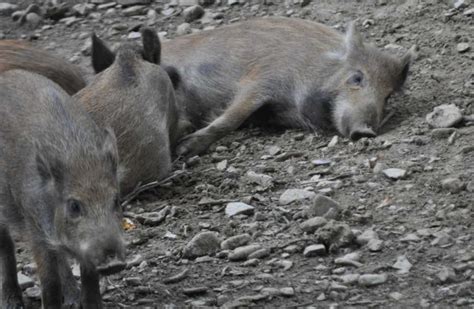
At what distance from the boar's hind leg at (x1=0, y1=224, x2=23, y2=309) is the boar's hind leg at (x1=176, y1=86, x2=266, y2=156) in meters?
2.59

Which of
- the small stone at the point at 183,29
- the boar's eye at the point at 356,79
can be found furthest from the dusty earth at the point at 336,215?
the small stone at the point at 183,29

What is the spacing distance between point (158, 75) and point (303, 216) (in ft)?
6.87

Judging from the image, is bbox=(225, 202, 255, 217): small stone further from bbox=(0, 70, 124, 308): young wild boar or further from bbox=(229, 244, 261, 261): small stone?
bbox=(0, 70, 124, 308): young wild boar

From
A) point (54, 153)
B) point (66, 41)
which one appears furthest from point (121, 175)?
point (66, 41)

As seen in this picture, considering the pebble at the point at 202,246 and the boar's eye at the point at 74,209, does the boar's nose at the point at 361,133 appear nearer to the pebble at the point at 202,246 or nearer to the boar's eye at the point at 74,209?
the pebble at the point at 202,246

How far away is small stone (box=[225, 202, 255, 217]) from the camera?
7105 mm

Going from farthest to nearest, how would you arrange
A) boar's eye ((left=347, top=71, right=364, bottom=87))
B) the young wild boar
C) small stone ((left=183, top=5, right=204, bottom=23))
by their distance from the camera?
small stone ((left=183, top=5, right=204, bottom=23)) → boar's eye ((left=347, top=71, right=364, bottom=87)) → the young wild boar

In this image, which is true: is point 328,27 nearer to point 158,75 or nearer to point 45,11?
point 158,75

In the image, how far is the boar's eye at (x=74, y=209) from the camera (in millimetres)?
5559

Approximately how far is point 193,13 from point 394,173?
4.32 metres

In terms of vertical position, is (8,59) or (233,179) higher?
(8,59)

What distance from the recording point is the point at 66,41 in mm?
11156

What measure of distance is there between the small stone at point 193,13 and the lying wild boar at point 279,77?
110 cm

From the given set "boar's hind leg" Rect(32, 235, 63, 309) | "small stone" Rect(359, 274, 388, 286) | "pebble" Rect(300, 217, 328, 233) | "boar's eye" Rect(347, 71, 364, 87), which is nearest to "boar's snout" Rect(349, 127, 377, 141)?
"boar's eye" Rect(347, 71, 364, 87)
